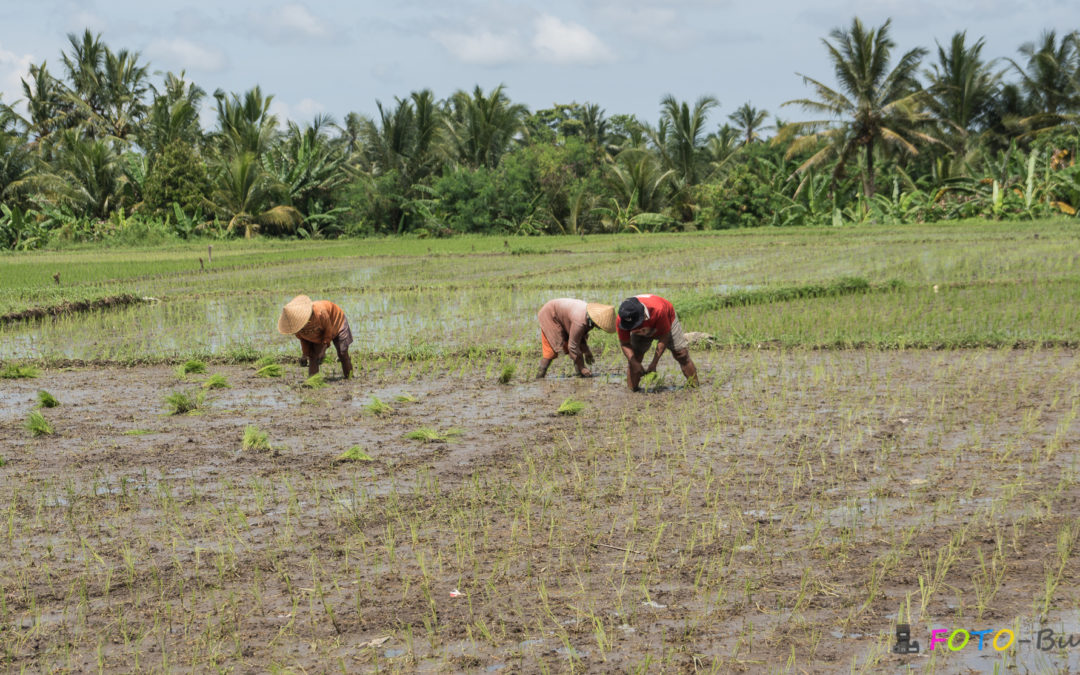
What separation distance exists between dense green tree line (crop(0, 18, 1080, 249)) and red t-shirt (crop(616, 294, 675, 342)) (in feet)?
61.1

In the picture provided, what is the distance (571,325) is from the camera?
6648mm

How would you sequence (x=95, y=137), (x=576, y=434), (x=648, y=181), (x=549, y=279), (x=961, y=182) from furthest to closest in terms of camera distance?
1. (x=95, y=137)
2. (x=648, y=181)
3. (x=961, y=182)
4. (x=549, y=279)
5. (x=576, y=434)

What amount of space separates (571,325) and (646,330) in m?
0.69

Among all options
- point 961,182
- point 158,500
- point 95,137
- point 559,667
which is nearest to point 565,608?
point 559,667

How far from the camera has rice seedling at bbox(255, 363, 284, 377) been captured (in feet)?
24.1

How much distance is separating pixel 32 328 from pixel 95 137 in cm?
2340

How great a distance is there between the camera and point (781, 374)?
22.9 feet

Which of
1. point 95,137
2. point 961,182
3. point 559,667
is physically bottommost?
point 559,667

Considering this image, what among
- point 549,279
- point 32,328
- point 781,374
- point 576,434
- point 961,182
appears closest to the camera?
point 576,434

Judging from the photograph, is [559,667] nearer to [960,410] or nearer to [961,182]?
[960,410]

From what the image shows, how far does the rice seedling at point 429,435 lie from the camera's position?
5281 millimetres

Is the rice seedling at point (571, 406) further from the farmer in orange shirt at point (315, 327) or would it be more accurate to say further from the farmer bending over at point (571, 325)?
the farmer in orange shirt at point (315, 327)

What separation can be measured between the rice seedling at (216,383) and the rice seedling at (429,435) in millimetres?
2136

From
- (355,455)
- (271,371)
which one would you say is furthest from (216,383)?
(355,455)
